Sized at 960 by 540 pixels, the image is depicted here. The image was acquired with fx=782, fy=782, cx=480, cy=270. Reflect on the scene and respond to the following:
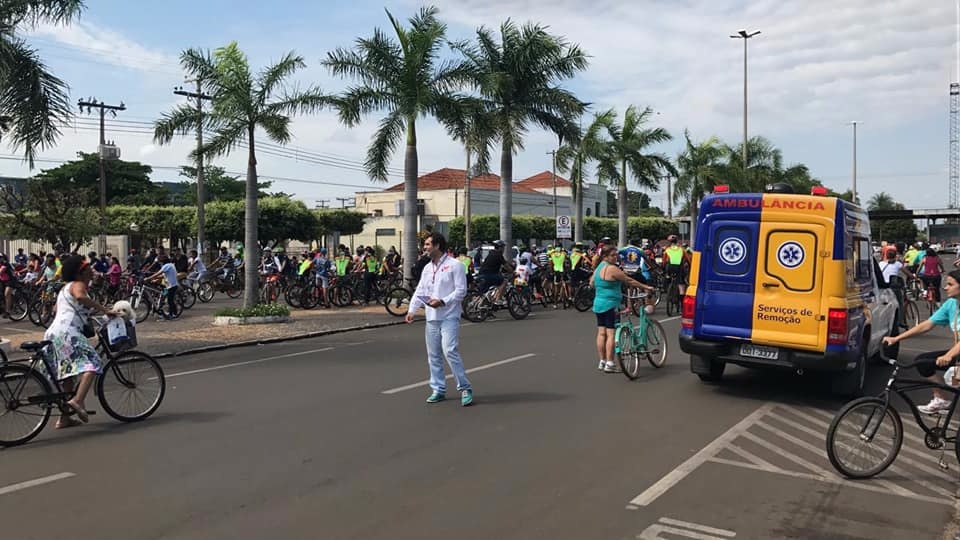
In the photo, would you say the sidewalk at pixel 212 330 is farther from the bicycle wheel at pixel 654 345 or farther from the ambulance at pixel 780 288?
the ambulance at pixel 780 288

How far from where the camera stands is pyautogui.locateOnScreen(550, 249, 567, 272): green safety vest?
21234 mm

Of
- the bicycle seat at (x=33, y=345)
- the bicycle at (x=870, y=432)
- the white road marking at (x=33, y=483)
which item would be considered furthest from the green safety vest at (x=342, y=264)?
the bicycle at (x=870, y=432)

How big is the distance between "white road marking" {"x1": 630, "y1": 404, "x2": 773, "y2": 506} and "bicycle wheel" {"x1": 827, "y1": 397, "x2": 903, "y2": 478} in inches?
38.2

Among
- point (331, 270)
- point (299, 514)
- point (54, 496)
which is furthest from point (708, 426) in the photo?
point (331, 270)

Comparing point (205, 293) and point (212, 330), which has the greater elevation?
point (205, 293)

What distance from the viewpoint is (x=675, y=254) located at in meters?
18.0

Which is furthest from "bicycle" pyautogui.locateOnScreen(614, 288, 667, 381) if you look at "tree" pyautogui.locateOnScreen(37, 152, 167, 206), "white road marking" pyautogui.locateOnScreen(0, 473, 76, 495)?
"tree" pyautogui.locateOnScreen(37, 152, 167, 206)

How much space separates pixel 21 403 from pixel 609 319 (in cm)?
642

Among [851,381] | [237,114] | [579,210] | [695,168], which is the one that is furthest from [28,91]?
[695,168]

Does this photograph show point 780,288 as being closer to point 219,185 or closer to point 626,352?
point 626,352

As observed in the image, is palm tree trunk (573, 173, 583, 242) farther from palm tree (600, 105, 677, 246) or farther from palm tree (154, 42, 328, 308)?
palm tree (154, 42, 328, 308)

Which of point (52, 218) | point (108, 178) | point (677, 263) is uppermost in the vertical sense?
point (108, 178)

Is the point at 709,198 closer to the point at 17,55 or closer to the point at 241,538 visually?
the point at 241,538

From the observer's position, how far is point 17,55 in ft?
42.9
